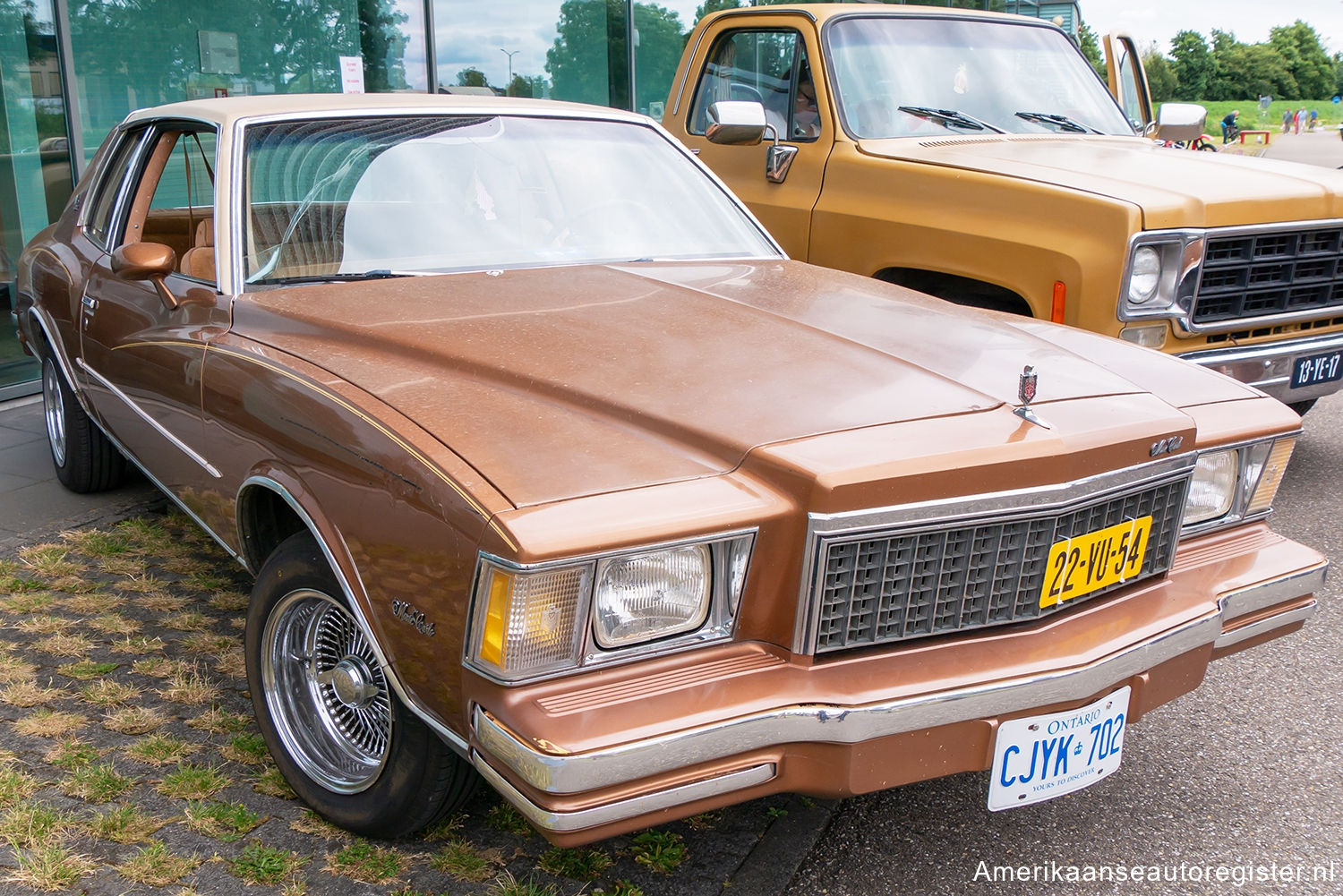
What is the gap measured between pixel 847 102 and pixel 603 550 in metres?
3.82

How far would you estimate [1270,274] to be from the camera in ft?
15.0

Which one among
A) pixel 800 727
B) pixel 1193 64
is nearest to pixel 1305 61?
pixel 1193 64

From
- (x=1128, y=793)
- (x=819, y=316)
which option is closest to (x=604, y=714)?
(x=819, y=316)

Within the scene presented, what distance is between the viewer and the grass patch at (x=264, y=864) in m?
2.38

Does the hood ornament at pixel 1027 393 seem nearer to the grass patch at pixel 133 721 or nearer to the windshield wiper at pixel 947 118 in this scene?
the grass patch at pixel 133 721

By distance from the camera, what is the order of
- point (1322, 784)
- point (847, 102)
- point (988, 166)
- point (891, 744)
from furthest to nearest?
1. point (847, 102)
2. point (988, 166)
3. point (1322, 784)
4. point (891, 744)

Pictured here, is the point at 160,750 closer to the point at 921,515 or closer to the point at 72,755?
the point at 72,755

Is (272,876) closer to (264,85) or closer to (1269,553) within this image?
(1269,553)

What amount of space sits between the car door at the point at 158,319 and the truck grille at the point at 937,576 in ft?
5.66

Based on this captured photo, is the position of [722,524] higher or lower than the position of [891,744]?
higher

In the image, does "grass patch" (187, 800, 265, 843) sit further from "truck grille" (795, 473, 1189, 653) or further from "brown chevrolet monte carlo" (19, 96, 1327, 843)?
"truck grille" (795, 473, 1189, 653)

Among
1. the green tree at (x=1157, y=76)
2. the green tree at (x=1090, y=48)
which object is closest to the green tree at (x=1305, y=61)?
the green tree at (x=1157, y=76)

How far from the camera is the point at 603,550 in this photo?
1.83 m

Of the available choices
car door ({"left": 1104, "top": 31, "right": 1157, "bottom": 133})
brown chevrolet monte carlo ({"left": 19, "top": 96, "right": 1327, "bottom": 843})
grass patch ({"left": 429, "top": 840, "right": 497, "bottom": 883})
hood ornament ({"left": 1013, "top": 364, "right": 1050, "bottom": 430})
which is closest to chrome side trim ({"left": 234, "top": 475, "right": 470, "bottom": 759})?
brown chevrolet monte carlo ({"left": 19, "top": 96, "right": 1327, "bottom": 843})
